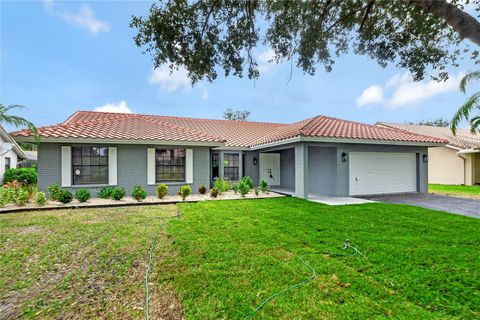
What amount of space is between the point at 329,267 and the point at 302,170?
702 centimetres

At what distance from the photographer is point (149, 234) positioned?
18.4 feet

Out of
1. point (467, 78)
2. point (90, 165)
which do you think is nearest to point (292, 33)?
point (467, 78)

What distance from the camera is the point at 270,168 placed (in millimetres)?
15469

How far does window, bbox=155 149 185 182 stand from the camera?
38.4ft

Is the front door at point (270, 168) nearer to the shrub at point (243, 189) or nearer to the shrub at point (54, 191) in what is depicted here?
the shrub at point (243, 189)

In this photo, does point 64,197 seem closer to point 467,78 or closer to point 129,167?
point 129,167

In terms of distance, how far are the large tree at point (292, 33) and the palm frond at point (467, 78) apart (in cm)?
189

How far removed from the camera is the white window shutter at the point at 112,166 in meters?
10.7

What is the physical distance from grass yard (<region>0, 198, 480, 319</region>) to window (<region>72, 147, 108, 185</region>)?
380 centimetres

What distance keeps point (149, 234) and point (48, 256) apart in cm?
188

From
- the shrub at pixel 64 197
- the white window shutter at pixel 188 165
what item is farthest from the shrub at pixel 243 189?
the shrub at pixel 64 197

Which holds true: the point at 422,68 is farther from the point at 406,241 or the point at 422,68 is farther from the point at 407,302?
the point at 407,302

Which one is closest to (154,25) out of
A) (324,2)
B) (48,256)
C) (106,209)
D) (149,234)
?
(324,2)

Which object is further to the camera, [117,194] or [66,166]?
[66,166]
